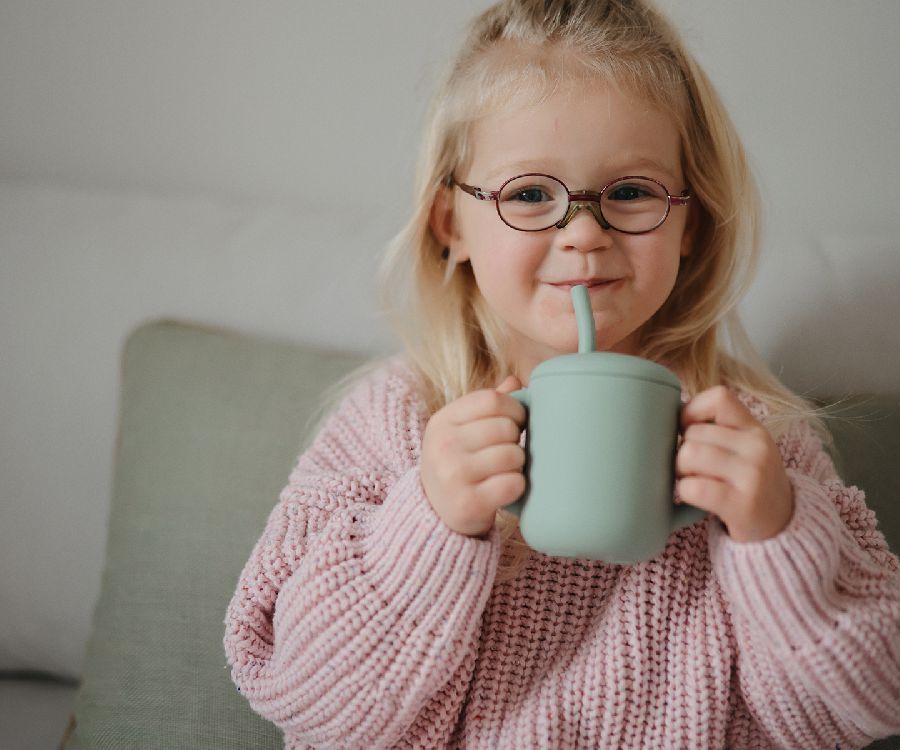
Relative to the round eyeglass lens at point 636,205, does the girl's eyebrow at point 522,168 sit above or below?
above

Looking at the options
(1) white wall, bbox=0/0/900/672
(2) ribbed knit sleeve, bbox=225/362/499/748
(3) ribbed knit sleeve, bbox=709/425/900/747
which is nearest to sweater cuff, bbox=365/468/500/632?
(2) ribbed knit sleeve, bbox=225/362/499/748

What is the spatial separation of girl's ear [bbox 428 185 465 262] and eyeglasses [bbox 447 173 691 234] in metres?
0.14

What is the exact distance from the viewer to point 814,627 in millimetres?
732

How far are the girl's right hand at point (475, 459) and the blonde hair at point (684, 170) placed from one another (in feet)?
0.56

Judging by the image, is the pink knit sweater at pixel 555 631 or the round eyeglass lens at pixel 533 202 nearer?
the pink knit sweater at pixel 555 631

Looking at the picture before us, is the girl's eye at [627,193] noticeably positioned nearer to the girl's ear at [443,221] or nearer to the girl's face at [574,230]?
the girl's face at [574,230]

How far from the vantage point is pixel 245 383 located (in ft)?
3.78

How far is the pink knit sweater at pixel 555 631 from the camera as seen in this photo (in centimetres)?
75

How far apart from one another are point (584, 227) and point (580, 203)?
0.08ft

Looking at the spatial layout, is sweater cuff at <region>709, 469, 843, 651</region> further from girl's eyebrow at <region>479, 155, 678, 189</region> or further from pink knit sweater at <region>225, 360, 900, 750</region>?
girl's eyebrow at <region>479, 155, 678, 189</region>

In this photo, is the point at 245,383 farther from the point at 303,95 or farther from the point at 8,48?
the point at 8,48

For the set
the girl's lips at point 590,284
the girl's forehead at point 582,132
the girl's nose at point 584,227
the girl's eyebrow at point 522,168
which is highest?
the girl's forehead at point 582,132

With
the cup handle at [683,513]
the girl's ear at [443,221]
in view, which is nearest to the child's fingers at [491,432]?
the cup handle at [683,513]

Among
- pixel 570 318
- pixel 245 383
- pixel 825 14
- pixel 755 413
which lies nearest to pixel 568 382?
pixel 570 318
